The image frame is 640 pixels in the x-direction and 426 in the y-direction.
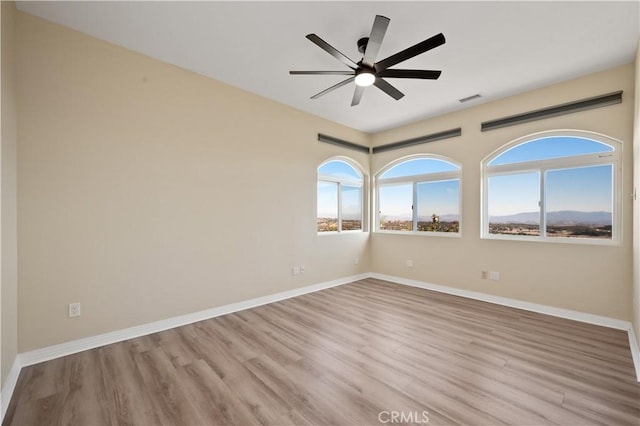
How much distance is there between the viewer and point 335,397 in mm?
1864

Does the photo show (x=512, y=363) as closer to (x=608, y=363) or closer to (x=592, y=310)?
(x=608, y=363)

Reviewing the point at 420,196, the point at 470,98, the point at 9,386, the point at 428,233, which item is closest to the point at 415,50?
the point at 470,98

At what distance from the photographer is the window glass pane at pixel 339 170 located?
191 inches

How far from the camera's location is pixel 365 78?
2594mm

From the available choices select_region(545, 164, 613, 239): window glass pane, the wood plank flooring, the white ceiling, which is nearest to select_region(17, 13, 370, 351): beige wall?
the white ceiling

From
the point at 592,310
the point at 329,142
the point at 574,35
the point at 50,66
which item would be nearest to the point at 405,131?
the point at 329,142

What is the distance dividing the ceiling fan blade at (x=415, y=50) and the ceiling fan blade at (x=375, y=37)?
13 cm

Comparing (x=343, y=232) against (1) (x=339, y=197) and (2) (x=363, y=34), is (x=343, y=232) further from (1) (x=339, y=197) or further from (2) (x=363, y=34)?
(2) (x=363, y=34)

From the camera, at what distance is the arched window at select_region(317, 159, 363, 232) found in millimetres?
4820

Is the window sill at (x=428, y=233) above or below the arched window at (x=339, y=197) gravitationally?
below

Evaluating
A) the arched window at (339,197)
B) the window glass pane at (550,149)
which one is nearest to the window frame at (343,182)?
the arched window at (339,197)

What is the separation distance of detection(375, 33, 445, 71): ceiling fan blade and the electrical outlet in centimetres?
359

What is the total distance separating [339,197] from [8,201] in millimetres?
4138

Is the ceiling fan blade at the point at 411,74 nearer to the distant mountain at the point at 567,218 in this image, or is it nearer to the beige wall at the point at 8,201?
the distant mountain at the point at 567,218
